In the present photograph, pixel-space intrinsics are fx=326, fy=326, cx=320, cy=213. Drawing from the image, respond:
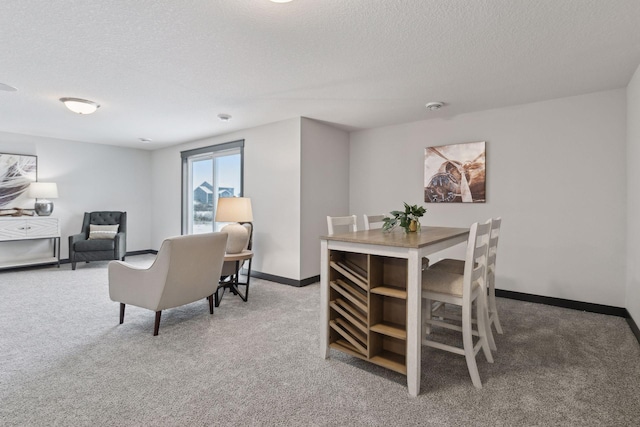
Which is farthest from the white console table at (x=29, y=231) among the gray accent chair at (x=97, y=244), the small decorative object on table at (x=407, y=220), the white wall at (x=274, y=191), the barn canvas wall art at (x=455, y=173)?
the barn canvas wall art at (x=455, y=173)

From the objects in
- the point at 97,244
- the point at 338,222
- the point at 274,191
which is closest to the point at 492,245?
the point at 338,222

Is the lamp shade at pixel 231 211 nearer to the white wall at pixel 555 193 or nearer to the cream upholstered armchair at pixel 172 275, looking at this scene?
the cream upholstered armchair at pixel 172 275

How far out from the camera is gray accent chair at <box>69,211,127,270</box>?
5359 millimetres

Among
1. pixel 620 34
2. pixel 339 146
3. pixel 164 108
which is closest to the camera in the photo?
pixel 620 34

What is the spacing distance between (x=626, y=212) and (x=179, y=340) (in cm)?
435

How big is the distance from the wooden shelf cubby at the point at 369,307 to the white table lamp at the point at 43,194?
18.7 feet

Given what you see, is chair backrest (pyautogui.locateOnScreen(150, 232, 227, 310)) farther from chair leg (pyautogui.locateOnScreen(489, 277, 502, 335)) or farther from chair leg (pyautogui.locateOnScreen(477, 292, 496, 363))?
chair leg (pyautogui.locateOnScreen(489, 277, 502, 335))

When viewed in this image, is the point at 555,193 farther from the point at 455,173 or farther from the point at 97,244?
the point at 97,244

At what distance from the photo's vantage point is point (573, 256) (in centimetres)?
353

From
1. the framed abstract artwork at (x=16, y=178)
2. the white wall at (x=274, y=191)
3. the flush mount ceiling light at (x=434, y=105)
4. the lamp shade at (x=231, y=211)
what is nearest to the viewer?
the flush mount ceiling light at (x=434, y=105)

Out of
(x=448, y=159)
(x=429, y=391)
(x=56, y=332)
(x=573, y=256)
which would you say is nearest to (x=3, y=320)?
(x=56, y=332)

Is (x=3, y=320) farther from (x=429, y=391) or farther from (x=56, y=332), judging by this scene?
(x=429, y=391)

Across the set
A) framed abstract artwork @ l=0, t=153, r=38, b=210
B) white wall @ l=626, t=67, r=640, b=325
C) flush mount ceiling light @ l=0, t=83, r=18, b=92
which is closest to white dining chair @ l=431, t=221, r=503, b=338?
white wall @ l=626, t=67, r=640, b=325

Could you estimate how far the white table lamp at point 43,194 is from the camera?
5.43 m
